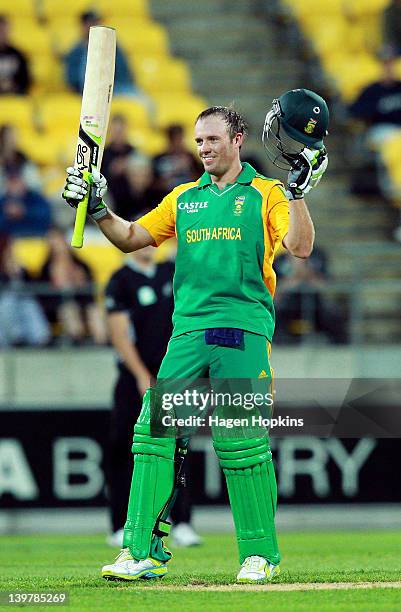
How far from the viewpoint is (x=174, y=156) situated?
13812 millimetres

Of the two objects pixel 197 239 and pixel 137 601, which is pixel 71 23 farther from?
pixel 137 601

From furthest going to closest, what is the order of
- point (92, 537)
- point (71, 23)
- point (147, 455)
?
point (71, 23) → point (92, 537) → point (147, 455)

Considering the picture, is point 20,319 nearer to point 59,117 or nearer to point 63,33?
point 59,117

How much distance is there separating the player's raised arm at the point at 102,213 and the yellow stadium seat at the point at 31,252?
5.98 metres

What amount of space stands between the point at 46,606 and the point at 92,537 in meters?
5.25

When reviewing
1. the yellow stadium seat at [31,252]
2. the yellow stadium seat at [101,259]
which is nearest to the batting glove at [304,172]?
the yellow stadium seat at [31,252]

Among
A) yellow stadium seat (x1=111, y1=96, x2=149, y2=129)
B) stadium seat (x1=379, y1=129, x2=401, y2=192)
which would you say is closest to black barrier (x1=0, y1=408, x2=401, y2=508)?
stadium seat (x1=379, y1=129, x2=401, y2=192)

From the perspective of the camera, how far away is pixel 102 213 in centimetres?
650

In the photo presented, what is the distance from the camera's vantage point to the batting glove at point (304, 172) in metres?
6.04

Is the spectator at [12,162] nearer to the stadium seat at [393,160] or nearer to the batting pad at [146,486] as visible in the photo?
the stadium seat at [393,160]

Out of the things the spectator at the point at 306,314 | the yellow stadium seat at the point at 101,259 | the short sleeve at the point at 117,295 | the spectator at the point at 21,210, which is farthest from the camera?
the spectator at the point at 21,210

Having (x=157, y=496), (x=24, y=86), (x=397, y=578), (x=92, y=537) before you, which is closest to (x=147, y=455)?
(x=157, y=496)

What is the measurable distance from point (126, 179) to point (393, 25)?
477 centimetres

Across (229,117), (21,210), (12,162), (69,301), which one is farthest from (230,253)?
(12,162)
